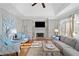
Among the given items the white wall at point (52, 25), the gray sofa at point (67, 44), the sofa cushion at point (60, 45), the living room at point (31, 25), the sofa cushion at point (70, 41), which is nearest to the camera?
the living room at point (31, 25)

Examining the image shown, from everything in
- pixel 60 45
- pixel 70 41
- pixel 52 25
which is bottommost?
pixel 60 45

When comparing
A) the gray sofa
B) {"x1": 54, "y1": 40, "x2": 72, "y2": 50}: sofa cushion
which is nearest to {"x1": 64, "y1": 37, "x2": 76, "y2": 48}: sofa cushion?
the gray sofa

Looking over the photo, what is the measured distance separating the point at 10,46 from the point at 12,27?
557 millimetres

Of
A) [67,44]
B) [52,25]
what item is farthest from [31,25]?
[67,44]

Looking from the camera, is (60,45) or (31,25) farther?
(60,45)

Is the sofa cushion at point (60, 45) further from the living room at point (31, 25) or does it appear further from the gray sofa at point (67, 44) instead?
the living room at point (31, 25)

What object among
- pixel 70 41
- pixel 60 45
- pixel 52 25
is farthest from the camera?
pixel 70 41

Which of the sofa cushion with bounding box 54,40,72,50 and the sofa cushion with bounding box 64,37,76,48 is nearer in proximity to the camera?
the sofa cushion with bounding box 54,40,72,50

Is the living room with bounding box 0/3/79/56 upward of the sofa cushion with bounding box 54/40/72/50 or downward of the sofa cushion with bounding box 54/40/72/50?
upward

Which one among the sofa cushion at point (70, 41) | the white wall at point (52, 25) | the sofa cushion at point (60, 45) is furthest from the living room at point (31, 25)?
the sofa cushion at point (70, 41)

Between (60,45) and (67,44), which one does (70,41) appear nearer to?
(67,44)

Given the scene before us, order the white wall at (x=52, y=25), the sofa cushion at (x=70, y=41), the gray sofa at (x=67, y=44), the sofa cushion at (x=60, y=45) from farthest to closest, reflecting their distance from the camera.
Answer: the sofa cushion at (x=70, y=41) < the sofa cushion at (x=60, y=45) < the gray sofa at (x=67, y=44) < the white wall at (x=52, y=25)

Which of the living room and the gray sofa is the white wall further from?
the gray sofa

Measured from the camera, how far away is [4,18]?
3.44m
